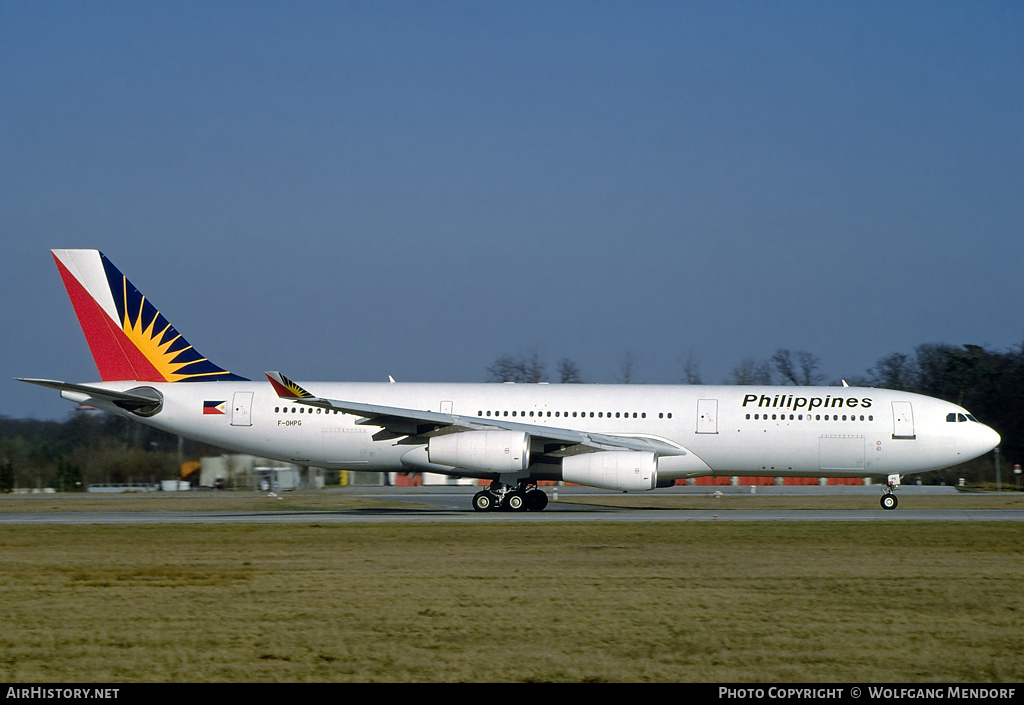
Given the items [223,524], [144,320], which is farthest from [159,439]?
[223,524]

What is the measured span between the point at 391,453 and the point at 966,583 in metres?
16.8

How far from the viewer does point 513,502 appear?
25.3 metres

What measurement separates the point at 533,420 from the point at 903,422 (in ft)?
31.0

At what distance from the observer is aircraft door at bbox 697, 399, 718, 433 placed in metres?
25.5

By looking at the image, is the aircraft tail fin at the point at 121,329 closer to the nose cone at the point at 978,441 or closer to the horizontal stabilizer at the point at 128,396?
the horizontal stabilizer at the point at 128,396

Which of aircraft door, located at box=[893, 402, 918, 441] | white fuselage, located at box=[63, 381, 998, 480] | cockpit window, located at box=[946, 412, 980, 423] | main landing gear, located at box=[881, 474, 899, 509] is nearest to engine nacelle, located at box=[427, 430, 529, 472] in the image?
white fuselage, located at box=[63, 381, 998, 480]

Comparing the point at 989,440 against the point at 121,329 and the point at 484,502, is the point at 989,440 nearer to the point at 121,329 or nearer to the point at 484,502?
the point at 484,502

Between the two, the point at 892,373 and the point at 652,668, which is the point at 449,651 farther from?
the point at 892,373

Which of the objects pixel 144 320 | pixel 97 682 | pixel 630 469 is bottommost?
pixel 97 682

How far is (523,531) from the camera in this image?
18609mm

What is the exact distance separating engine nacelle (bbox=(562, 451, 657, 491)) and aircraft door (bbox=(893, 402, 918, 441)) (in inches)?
265

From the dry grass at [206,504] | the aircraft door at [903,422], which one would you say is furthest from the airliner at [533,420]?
the dry grass at [206,504]

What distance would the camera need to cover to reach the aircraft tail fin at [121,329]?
2678 cm

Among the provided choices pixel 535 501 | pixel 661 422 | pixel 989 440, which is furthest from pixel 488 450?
pixel 989 440
